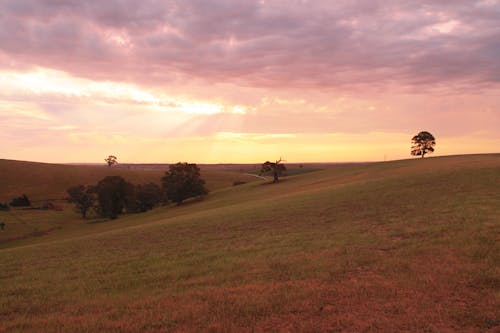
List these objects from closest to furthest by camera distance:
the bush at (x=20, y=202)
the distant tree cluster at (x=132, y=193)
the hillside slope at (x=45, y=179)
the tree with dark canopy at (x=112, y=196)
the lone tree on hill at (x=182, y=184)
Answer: the lone tree on hill at (x=182, y=184)
the distant tree cluster at (x=132, y=193)
the tree with dark canopy at (x=112, y=196)
the bush at (x=20, y=202)
the hillside slope at (x=45, y=179)

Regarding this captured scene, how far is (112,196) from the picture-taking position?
3054 inches

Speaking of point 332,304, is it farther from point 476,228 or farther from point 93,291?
point 476,228

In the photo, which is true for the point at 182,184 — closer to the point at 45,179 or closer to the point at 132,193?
the point at 132,193

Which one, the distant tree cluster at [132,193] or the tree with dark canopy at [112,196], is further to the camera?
the tree with dark canopy at [112,196]

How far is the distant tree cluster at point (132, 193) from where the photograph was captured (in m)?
75.8

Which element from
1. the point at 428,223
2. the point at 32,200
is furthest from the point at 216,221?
the point at 32,200

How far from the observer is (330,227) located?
1984 cm

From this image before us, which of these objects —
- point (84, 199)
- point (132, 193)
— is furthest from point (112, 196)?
point (84, 199)

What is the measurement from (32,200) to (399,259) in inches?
4292

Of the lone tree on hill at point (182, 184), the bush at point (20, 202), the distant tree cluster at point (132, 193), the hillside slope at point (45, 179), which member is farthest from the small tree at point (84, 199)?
the hillside slope at point (45, 179)

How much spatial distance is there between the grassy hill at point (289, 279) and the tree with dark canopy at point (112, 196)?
186 feet

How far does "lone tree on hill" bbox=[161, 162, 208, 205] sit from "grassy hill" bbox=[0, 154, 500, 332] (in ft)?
171

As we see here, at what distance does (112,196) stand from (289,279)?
72.6m

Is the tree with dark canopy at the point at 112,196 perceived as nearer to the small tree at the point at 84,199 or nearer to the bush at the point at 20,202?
the small tree at the point at 84,199
